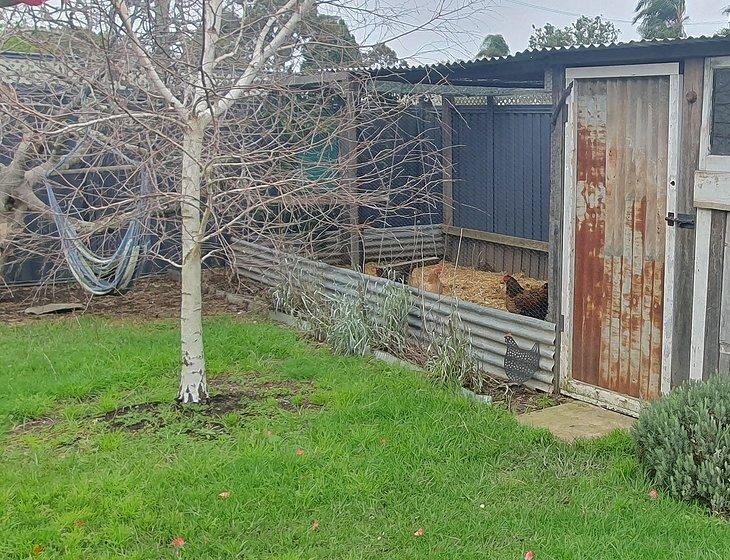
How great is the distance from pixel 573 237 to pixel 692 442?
2020 millimetres

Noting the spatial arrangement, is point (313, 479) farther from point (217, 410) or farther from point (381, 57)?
point (381, 57)

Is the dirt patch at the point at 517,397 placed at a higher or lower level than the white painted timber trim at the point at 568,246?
lower

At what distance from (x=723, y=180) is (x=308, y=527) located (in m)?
2.94

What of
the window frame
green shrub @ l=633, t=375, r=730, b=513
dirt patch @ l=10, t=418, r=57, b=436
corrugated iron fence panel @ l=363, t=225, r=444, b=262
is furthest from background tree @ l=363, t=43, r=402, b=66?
dirt patch @ l=10, t=418, r=57, b=436

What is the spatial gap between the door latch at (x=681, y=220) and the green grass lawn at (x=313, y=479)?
4.27 ft

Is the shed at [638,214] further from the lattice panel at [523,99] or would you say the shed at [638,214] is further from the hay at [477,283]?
the lattice panel at [523,99]

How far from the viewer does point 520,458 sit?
4426 millimetres

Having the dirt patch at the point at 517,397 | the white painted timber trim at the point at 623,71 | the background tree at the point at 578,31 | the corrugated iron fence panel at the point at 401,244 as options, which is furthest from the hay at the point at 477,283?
the background tree at the point at 578,31

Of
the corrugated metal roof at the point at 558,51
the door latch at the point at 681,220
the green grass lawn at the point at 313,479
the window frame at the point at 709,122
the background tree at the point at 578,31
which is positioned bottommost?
the green grass lawn at the point at 313,479

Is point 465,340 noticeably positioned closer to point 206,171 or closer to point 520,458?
point 520,458

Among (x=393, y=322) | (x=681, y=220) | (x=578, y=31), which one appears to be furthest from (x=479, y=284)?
(x=578, y=31)

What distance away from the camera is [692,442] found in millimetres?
3840

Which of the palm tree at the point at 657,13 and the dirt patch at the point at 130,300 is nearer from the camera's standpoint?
the dirt patch at the point at 130,300

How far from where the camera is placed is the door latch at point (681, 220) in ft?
15.5
